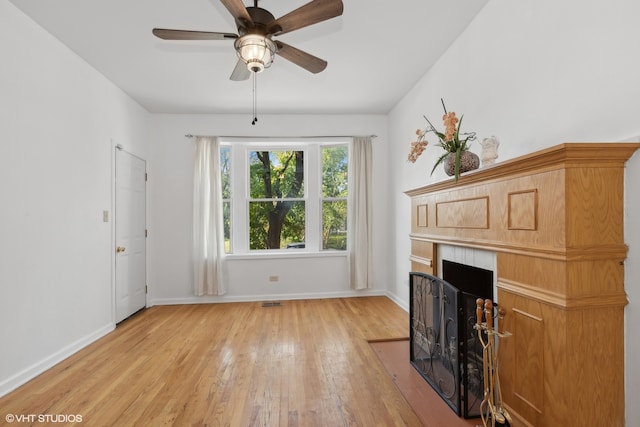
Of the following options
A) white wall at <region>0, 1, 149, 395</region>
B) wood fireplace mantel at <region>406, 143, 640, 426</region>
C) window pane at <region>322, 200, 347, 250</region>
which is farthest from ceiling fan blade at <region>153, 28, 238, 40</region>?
window pane at <region>322, 200, 347, 250</region>

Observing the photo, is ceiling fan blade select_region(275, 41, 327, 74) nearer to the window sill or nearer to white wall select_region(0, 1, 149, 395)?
white wall select_region(0, 1, 149, 395)

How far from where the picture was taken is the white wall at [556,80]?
1.42m

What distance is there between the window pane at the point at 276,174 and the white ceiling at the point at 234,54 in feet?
2.66

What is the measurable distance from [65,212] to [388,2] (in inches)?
130

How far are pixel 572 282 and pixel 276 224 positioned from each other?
13.4ft

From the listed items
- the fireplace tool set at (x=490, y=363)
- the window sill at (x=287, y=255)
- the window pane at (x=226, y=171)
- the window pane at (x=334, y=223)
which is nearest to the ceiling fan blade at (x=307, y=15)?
the fireplace tool set at (x=490, y=363)

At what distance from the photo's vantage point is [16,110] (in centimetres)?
242

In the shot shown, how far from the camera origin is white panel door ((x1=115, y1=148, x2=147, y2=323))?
12.7 feet

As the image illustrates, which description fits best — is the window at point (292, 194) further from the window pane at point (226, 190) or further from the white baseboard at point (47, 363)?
the white baseboard at point (47, 363)

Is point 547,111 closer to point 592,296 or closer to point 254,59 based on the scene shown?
point 592,296

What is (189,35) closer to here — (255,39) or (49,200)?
(255,39)

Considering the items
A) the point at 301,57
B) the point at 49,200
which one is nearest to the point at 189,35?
the point at 301,57

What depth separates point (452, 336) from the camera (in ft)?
6.72

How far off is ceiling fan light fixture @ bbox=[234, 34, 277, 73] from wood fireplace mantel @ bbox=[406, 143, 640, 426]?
62.7 inches
